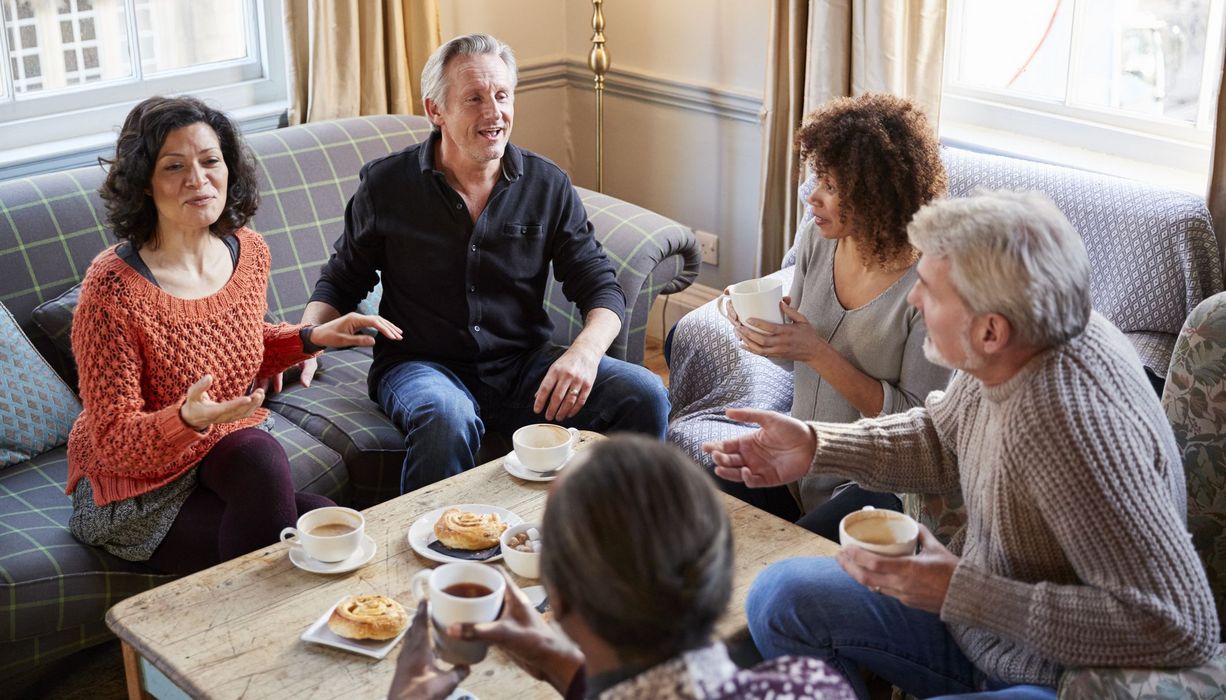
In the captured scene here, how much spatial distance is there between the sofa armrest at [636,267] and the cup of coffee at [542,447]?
786mm

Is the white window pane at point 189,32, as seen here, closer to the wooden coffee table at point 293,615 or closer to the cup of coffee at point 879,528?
the wooden coffee table at point 293,615

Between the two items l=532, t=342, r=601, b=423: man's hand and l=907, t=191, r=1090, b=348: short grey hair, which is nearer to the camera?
l=907, t=191, r=1090, b=348: short grey hair

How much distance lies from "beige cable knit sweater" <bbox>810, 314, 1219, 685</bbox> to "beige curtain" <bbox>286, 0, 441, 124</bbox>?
→ 93.5 inches

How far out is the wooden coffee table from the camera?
1.69m

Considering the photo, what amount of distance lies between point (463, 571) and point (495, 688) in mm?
185

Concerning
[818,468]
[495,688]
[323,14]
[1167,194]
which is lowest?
[495,688]

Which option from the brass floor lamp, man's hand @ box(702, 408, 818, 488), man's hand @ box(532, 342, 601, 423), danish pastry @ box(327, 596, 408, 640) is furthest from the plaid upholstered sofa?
man's hand @ box(702, 408, 818, 488)

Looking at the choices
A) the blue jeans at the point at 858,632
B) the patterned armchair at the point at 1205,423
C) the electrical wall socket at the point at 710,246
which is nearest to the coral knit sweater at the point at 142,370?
the blue jeans at the point at 858,632

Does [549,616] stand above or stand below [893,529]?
below

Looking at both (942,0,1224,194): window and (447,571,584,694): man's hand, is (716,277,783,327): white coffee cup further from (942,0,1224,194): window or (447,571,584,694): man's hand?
(942,0,1224,194): window

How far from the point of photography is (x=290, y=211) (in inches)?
123

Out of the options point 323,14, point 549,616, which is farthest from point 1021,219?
point 323,14

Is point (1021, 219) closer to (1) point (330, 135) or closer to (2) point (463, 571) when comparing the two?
(2) point (463, 571)

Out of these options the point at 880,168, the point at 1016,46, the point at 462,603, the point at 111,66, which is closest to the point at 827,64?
the point at 1016,46
